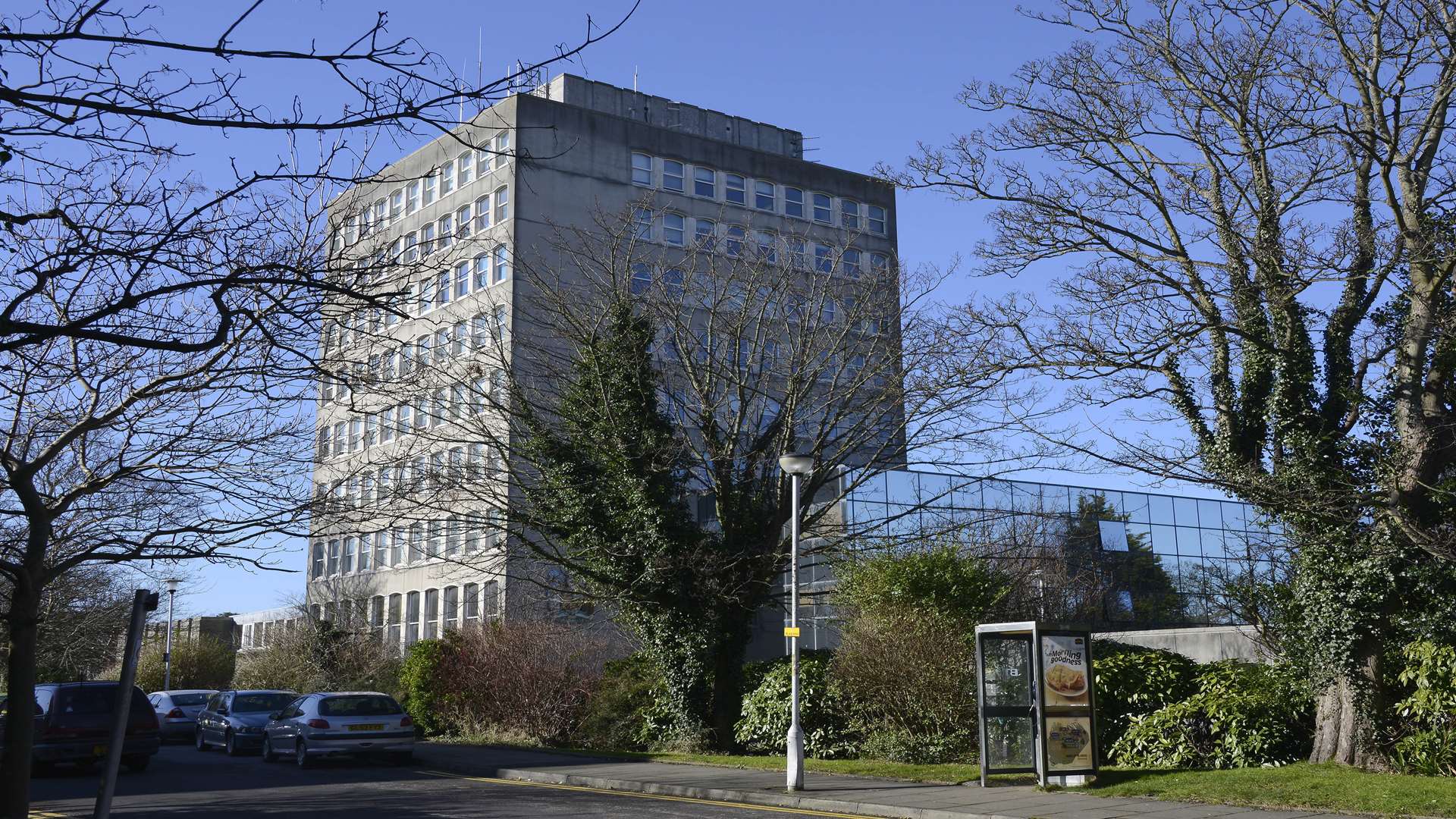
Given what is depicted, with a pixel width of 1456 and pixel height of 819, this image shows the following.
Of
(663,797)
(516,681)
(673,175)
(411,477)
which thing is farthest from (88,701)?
(673,175)

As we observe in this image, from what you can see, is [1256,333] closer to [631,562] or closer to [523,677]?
[631,562]

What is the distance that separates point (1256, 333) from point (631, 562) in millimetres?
13250

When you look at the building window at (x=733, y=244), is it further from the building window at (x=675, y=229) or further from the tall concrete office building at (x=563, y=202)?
the building window at (x=675, y=229)

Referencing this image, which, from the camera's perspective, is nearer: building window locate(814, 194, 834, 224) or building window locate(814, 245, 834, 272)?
building window locate(814, 245, 834, 272)

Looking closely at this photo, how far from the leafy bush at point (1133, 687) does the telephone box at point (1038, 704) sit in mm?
1975

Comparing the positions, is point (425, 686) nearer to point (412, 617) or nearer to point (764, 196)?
point (412, 617)

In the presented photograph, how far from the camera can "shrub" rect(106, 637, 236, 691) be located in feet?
190

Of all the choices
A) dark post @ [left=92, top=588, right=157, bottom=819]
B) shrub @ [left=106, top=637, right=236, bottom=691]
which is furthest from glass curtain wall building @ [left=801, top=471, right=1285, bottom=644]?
Answer: shrub @ [left=106, top=637, right=236, bottom=691]

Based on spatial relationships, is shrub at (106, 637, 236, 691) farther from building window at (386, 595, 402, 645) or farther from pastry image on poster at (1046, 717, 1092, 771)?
pastry image on poster at (1046, 717, 1092, 771)

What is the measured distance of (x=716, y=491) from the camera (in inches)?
1061

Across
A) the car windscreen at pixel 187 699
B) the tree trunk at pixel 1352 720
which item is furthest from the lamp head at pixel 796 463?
the car windscreen at pixel 187 699

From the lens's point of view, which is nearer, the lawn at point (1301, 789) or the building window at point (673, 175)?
the lawn at point (1301, 789)

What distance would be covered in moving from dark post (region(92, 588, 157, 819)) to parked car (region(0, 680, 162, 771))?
1747 centimetres

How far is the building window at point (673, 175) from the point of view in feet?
190
